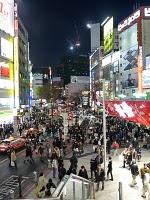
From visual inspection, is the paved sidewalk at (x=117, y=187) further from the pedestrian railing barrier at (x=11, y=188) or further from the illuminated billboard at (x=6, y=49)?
the illuminated billboard at (x=6, y=49)

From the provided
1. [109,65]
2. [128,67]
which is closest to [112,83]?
[109,65]

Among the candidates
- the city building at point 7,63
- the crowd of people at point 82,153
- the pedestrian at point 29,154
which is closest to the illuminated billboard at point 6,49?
the city building at point 7,63

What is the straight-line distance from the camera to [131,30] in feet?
358

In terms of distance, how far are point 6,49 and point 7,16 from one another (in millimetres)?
6533

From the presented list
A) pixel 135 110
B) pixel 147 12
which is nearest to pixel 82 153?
pixel 135 110

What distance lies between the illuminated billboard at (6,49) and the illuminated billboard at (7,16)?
1711mm

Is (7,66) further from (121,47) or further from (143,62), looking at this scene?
(121,47)

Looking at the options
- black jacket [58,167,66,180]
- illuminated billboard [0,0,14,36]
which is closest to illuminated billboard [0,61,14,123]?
illuminated billboard [0,0,14,36]

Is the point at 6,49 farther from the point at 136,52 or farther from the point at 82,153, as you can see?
the point at 82,153

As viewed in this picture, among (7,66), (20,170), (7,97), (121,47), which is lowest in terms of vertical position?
(20,170)

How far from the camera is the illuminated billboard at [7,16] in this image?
71.5 meters

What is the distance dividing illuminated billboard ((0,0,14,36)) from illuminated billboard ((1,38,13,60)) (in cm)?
171

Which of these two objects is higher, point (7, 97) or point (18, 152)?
point (7, 97)

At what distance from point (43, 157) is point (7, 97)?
44.8 metres
